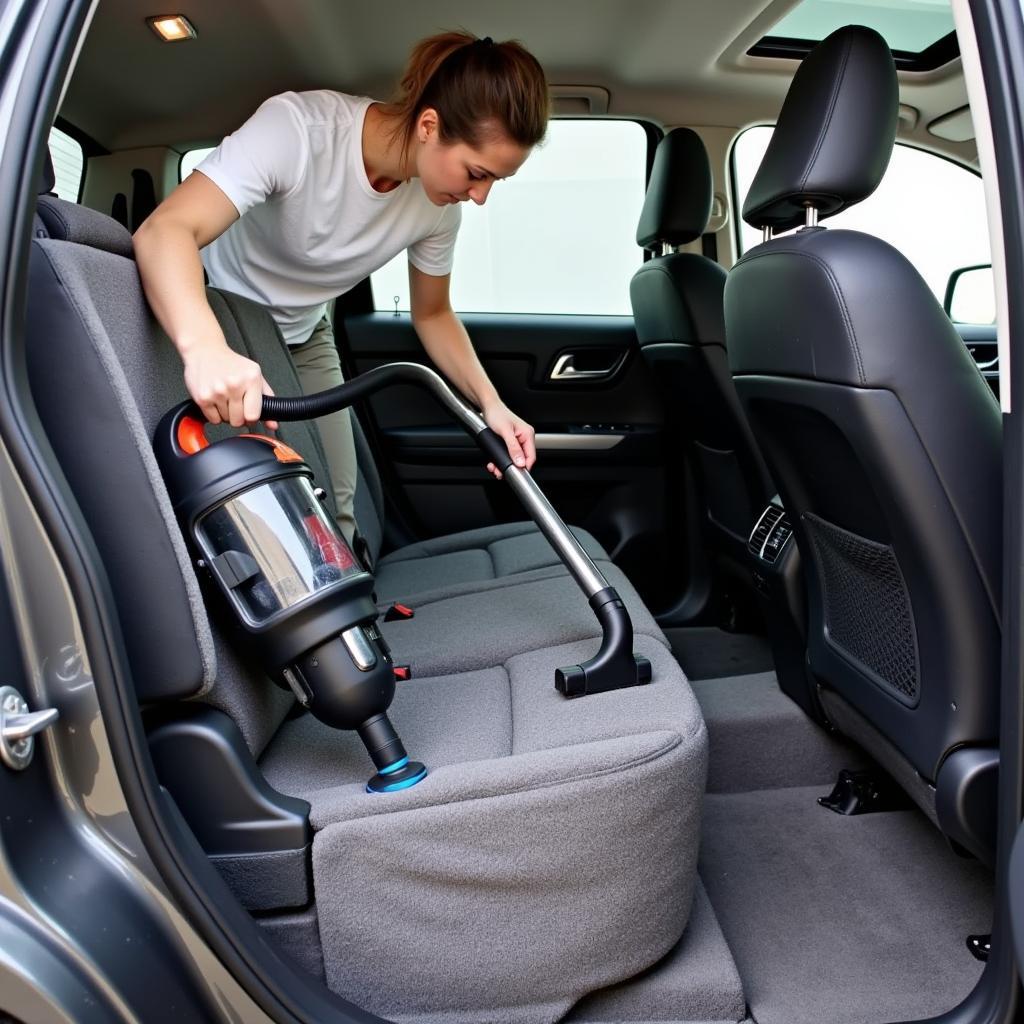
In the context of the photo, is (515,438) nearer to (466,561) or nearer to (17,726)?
(466,561)

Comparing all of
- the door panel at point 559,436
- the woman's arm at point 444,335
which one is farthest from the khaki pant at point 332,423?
the door panel at point 559,436

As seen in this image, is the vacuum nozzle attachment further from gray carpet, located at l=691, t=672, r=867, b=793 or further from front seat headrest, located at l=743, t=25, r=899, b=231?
front seat headrest, located at l=743, t=25, r=899, b=231

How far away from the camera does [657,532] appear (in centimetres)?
298

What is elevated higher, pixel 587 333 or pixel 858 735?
pixel 587 333

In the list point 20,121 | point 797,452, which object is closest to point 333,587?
point 20,121

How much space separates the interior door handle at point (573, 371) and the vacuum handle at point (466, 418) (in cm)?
134

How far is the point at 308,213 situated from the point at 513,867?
1.17 m

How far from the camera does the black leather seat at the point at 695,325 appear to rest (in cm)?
240

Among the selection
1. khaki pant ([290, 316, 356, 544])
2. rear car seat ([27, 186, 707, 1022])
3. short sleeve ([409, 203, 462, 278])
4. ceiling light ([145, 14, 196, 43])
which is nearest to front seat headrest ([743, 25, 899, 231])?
rear car seat ([27, 186, 707, 1022])

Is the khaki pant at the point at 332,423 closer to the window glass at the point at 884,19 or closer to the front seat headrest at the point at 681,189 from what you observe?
the front seat headrest at the point at 681,189

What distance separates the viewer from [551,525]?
1.60 m

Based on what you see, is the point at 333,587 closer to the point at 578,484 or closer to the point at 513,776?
the point at 513,776

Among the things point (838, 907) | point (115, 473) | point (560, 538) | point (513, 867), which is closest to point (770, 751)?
point (838, 907)

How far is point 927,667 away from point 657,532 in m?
1.70
